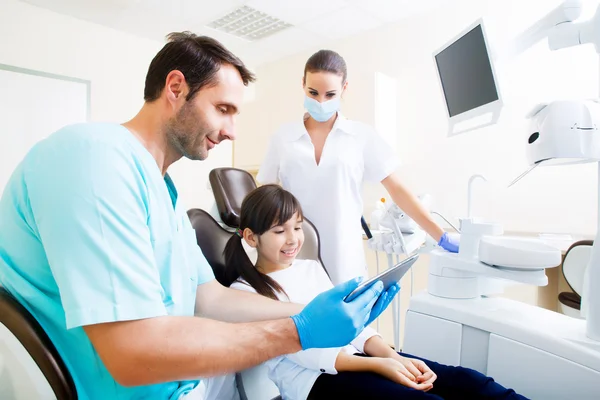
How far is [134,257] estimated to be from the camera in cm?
62

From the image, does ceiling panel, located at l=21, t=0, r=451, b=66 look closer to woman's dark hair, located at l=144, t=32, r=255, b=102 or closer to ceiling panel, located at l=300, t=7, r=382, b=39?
ceiling panel, located at l=300, t=7, r=382, b=39

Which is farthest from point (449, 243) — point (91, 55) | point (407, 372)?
point (91, 55)

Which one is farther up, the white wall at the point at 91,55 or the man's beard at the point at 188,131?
the white wall at the point at 91,55

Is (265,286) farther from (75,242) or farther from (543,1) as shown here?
(543,1)

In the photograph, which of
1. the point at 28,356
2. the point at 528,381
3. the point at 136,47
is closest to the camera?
the point at 28,356

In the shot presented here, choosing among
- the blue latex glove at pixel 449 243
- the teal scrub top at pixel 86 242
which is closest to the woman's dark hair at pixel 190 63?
the teal scrub top at pixel 86 242

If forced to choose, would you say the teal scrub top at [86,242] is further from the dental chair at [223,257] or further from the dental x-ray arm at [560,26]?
the dental x-ray arm at [560,26]

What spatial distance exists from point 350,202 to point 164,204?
37.6 inches

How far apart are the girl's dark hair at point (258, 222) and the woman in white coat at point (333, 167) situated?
11.4 inches

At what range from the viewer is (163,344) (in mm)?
587

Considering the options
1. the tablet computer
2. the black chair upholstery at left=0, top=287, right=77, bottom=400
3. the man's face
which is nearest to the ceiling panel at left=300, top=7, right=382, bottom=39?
the man's face

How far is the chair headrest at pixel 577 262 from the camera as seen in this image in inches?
69.7

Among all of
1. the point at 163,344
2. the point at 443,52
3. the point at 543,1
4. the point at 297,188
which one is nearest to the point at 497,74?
the point at 443,52

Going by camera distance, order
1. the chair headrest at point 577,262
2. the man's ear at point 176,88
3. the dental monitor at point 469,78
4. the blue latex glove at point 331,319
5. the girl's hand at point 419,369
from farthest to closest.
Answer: the chair headrest at point 577,262
the dental monitor at point 469,78
the girl's hand at point 419,369
the man's ear at point 176,88
the blue latex glove at point 331,319
